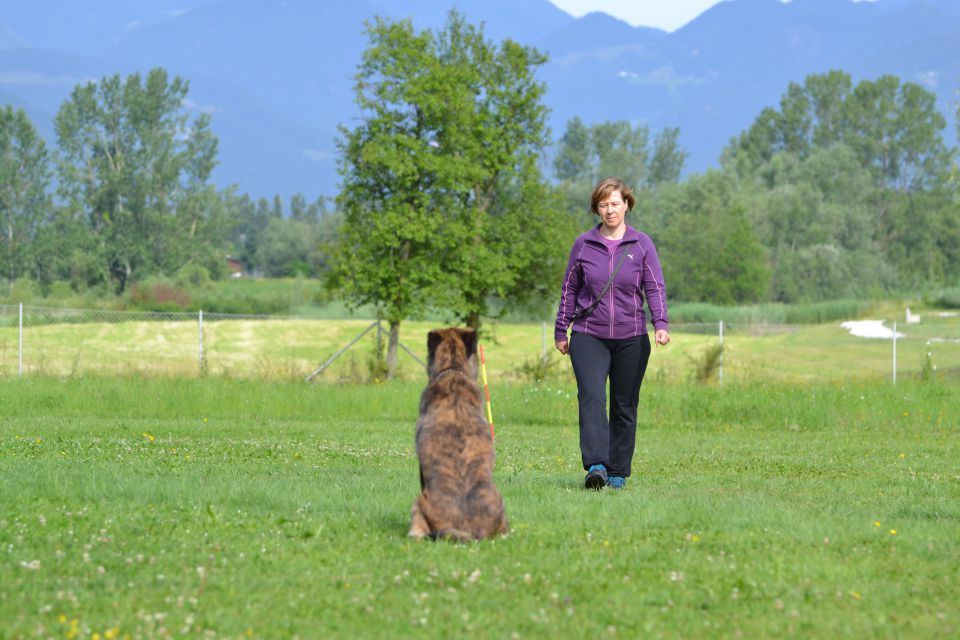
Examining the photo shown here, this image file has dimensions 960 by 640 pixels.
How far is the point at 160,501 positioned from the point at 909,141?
342 ft

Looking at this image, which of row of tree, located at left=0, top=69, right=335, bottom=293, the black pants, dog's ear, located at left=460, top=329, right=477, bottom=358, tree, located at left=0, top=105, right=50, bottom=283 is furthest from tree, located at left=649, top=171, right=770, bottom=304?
dog's ear, located at left=460, top=329, right=477, bottom=358

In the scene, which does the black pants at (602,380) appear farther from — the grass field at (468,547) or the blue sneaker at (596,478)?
the grass field at (468,547)

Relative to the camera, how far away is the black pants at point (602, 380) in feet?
28.0

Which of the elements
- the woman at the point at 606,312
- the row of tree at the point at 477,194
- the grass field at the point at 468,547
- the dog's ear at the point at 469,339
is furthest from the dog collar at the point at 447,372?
the row of tree at the point at 477,194

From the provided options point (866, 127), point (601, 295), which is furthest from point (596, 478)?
point (866, 127)

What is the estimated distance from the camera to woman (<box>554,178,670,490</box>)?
845cm

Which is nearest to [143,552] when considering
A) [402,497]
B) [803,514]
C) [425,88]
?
[402,497]

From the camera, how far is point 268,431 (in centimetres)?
1483

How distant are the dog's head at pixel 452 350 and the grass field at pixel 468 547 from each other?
978mm

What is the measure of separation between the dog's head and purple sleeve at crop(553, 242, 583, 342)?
1928mm

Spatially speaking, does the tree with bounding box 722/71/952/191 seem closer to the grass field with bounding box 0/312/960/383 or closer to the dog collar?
the grass field with bounding box 0/312/960/383

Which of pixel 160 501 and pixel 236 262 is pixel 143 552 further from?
pixel 236 262

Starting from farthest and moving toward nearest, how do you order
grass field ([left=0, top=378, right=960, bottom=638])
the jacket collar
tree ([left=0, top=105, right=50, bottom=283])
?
tree ([left=0, top=105, right=50, bottom=283]), the jacket collar, grass field ([left=0, top=378, right=960, bottom=638])

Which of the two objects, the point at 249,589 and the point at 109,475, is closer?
the point at 249,589
